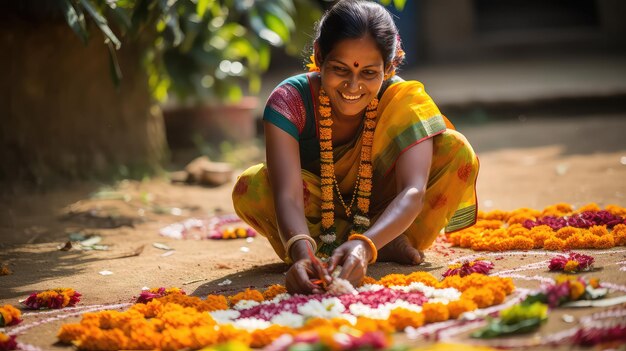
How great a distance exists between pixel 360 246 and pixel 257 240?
5.97ft

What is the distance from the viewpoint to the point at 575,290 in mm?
2830

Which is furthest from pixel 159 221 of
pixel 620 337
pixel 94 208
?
pixel 620 337

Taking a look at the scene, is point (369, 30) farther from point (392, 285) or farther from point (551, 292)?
point (551, 292)

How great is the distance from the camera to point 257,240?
4.94 meters

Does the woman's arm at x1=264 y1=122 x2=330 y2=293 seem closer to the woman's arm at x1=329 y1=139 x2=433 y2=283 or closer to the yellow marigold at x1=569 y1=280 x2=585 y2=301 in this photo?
the woman's arm at x1=329 y1=139 x2=433 y2=283

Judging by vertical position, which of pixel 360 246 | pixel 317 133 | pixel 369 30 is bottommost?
pixel 360 246

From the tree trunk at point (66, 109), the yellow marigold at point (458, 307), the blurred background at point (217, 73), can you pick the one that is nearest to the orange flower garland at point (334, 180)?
the blurred background at point (217, 73)

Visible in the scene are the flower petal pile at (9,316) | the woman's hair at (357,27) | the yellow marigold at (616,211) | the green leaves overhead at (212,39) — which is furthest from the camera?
the green leaves overhead at (212,39)

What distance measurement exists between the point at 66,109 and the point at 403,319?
14.4 feet

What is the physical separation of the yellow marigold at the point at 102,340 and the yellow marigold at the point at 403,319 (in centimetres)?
94

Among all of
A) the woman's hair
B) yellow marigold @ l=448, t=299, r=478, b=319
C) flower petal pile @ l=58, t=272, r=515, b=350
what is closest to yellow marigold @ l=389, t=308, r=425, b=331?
flower petal pile @ l=58, t=272, r=515, b=350

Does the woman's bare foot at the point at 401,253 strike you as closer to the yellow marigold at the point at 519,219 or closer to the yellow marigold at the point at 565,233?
the yellow marigold at the point at 565,233

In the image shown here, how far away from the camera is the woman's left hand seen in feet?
10.3

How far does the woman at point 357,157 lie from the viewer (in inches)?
139
